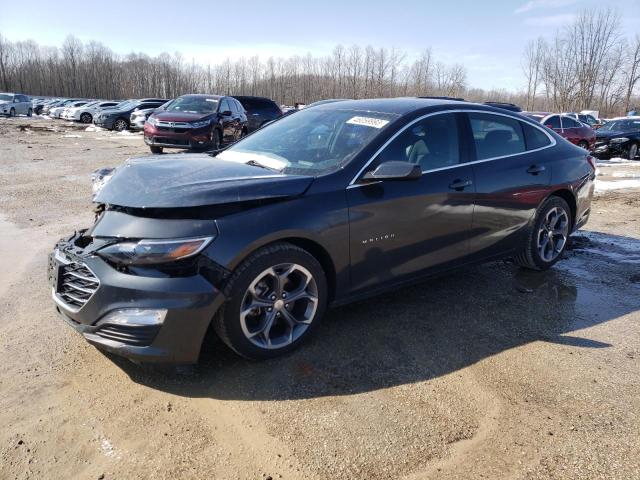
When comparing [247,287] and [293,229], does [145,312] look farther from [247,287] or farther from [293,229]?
[293,229]

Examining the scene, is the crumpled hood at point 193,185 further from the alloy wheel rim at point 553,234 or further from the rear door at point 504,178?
the alloy wheel rim at point 553,234

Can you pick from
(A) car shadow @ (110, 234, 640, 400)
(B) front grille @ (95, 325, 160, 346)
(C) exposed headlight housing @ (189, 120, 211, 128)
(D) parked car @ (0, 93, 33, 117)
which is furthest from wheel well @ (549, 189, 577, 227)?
(D) parked car @ (0, 93, 33, 117)

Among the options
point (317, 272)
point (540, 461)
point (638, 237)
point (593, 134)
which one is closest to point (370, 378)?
point (317, 272)

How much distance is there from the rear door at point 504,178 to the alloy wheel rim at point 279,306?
172 centimetres

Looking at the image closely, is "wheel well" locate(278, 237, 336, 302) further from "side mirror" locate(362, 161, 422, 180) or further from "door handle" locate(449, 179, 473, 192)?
"door handle" locate(449, 179, 473, 192)

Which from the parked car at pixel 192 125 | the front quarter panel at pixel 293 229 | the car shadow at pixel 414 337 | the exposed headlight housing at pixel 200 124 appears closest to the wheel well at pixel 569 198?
the car shadow at pixel 414 337

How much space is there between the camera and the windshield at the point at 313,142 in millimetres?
3680

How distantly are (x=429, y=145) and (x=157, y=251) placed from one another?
7.61 ft

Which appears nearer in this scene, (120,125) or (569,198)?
(569,198)

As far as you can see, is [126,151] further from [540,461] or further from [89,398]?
[540,461]

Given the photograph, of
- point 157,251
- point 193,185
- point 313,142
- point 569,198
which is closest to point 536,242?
point 569,198

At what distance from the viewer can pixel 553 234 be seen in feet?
17.1

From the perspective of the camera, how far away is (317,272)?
3.33 m

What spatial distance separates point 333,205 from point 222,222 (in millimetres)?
785
